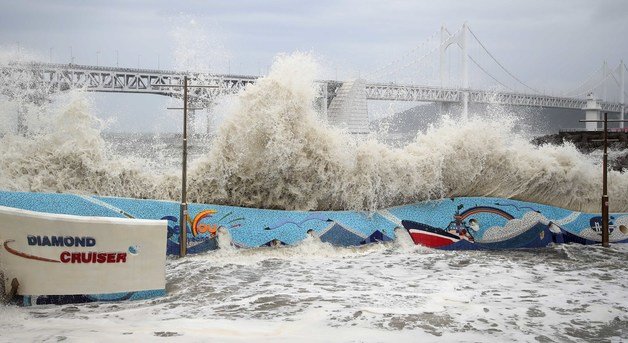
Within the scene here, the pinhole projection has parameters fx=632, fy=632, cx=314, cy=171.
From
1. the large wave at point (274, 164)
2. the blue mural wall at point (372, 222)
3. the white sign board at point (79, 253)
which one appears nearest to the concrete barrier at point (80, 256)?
the white sign board at point (79, 253)

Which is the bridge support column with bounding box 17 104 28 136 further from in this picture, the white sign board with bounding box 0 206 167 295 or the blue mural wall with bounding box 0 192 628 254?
the white sign board with bounding box 0 206 167 295

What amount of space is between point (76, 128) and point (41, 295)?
576 cm

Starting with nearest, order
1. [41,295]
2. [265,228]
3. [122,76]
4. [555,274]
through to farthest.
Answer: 1. [41,295]
2. [555,274]
3. [265,228]
4. [122,76]

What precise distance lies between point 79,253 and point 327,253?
517 centimetres

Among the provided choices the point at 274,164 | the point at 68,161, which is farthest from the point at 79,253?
the point at 274,164

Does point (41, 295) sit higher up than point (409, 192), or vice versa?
point (409, 192)

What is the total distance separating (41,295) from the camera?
837cm

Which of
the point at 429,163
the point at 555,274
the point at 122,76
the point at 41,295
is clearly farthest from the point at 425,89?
the point at 41,295

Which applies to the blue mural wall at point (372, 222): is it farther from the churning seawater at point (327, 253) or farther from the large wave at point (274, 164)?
the large wave at point (274, 164)

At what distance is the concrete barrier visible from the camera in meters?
8.31

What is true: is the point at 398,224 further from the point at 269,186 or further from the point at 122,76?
the point at 122,76

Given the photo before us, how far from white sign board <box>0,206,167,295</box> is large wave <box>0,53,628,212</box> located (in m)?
4.37

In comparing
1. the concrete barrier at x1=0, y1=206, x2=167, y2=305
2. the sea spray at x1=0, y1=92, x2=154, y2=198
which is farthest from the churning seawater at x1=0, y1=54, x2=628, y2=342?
the concrete barrier at x1=0, y1=206, x2=167, y2=305

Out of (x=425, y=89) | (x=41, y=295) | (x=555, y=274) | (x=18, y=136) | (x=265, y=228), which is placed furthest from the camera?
(x=425, y=89)
